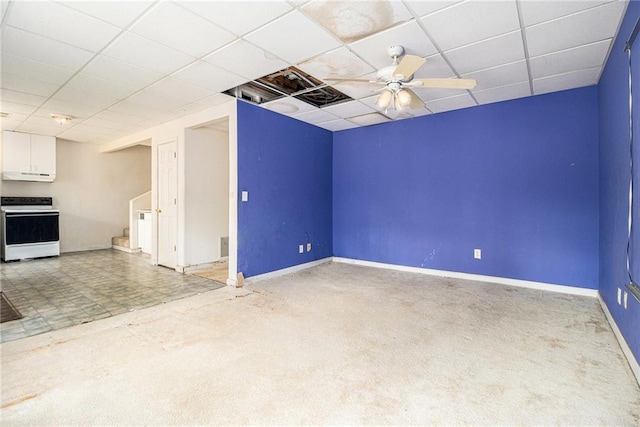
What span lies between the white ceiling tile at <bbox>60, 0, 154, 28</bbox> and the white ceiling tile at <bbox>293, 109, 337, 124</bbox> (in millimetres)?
2565

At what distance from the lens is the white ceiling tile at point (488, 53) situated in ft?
8.21

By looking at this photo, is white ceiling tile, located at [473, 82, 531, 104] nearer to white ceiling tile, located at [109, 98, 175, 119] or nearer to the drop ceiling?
the drop ceiling

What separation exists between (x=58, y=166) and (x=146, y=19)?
598cm

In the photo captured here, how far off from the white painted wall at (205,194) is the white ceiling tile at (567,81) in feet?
15.0

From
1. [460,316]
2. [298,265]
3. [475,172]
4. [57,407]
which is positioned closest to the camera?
[57,407]

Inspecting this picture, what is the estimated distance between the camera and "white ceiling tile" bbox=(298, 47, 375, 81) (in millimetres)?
2722

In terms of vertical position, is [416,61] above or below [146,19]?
below

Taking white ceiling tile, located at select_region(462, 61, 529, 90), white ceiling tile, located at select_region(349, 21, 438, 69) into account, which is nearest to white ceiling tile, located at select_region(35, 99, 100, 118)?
white ceiling tile, located at select_region(349, 21, 438, 69)

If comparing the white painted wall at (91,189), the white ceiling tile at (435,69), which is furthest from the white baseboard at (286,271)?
the white painted wall at (91,189)

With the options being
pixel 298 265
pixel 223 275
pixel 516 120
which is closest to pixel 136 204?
pixel 223 275

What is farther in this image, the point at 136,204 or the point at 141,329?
the point at 136,204

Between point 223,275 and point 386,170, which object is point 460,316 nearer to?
point 386,170

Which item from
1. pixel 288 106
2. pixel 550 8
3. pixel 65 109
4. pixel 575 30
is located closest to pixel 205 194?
pixel 288 106

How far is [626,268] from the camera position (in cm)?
220
